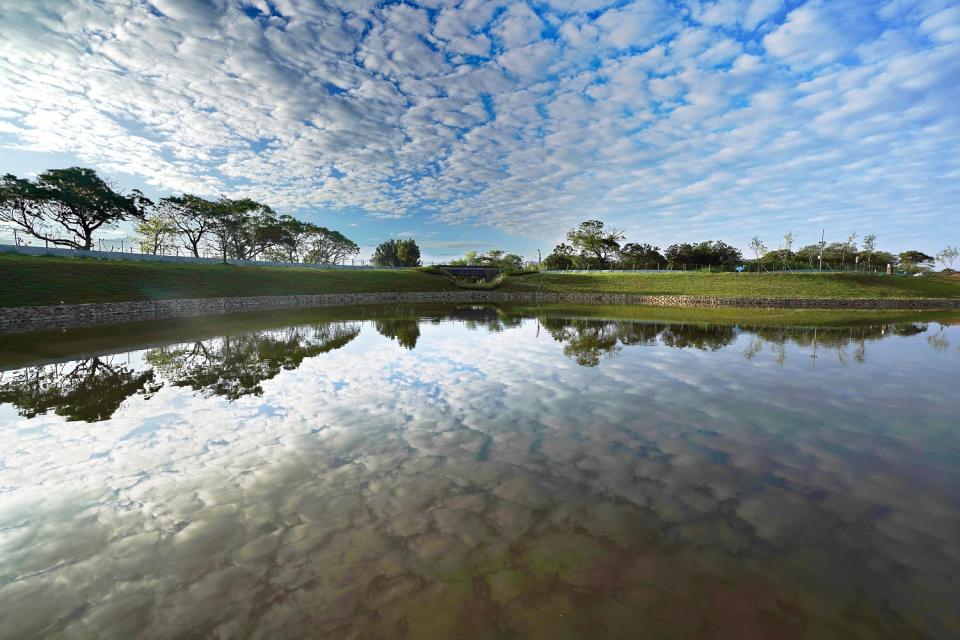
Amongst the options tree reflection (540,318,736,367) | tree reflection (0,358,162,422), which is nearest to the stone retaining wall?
tree reflection (0,358,162,422)

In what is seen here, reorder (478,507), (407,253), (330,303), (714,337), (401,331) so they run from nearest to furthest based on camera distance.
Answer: (478,507) → (714,337) → (401,331) → (330,303) → (407,253)

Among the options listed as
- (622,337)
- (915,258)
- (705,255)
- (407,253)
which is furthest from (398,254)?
(915,258)

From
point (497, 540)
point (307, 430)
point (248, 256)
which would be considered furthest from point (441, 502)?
point (248, 256)

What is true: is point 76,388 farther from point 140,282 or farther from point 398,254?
point 398,254

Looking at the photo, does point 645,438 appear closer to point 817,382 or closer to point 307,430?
point 307,430

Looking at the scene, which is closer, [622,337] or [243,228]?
[622,337]

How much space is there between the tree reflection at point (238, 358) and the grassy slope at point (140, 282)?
19042mm

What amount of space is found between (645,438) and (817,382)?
787 cm

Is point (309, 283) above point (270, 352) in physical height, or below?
above

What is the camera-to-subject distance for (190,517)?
502 cm

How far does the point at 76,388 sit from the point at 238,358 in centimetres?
439

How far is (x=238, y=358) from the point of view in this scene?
14.7 metres

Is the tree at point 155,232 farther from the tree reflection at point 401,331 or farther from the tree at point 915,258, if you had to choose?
the tree at point 915,258

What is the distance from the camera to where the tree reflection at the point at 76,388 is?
360 inches
